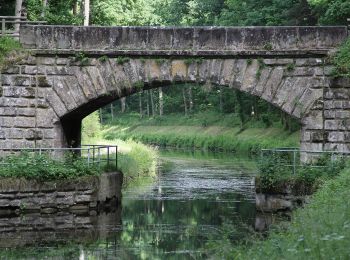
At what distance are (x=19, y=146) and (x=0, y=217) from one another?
11.2 feet

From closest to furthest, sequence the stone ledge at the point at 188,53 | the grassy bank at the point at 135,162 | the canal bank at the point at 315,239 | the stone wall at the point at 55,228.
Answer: the canal bank at the point at 315,239 → the stone wall at the point at 55,228 → the stone ledge at the point at 188,53 → the grassy bank at the point at 135,162

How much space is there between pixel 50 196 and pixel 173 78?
470cm

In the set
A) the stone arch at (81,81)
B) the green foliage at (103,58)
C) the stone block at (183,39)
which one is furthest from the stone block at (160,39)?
the green foliage at (103,58)

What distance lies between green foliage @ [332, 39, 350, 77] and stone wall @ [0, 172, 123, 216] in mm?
6681

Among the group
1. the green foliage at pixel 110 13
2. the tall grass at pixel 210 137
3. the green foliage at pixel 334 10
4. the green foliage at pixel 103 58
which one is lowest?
the tall grass at pixel 210 137

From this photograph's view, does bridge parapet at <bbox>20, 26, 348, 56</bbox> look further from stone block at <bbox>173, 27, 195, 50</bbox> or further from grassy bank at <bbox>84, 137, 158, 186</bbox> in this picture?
grassy bank at <bbox>84, 137, 158, 186</bbox>

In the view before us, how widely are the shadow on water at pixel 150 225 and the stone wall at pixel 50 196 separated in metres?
0.48

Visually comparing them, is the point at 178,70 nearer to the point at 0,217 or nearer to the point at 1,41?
the point at 1,41

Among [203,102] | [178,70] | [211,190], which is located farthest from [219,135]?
[178,70]

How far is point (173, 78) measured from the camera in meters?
22.5

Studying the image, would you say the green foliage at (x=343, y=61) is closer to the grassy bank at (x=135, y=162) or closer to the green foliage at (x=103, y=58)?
the green foliage at (x=103, y=58)

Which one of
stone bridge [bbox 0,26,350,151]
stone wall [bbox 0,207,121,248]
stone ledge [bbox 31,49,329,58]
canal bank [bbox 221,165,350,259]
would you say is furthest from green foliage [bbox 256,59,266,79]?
canal bank [bbox 221,165,350,259]

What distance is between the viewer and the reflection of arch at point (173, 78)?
22094mm

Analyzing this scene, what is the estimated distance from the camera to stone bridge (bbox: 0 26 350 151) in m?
22.1
